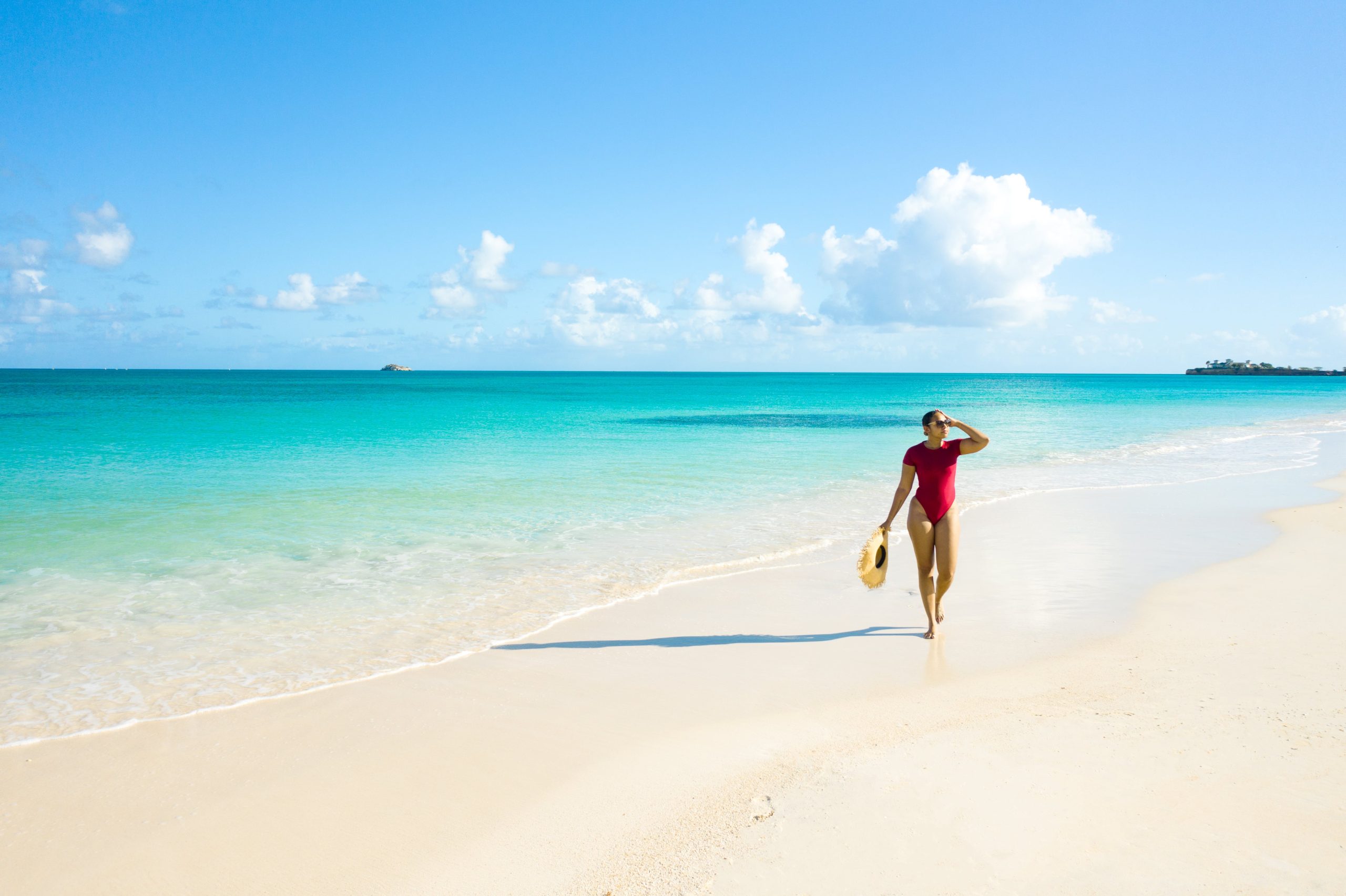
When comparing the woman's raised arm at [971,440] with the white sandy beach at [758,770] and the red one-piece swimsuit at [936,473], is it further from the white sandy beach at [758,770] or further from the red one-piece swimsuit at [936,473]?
the white sandy beach at [758,770]

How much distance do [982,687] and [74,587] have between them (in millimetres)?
9346

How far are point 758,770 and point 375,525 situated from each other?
29.7 ft

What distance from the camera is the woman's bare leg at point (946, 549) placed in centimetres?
646

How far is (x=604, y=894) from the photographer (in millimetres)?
3328

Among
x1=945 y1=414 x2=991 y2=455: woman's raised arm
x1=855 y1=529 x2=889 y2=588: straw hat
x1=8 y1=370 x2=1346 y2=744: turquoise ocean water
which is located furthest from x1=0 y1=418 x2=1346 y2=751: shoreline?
x1=945 y1=414 x2=991 y2=455: woman's raised arm

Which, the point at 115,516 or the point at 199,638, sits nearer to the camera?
the point at 199,638

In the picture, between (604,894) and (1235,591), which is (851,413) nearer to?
(1235,591)

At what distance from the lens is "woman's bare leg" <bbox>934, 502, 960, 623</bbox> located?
646 cm

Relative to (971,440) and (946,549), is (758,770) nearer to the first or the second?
(946,549)

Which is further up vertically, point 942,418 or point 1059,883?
point 942,418

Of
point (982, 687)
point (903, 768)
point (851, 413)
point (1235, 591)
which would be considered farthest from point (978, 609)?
point (851, 413)

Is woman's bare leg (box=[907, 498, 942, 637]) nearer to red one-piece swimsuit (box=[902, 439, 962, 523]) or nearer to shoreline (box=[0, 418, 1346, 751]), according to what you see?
red one-piece swimsuit (box=[902, 439, 962, 523])

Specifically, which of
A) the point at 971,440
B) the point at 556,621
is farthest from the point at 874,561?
the point at 556,621

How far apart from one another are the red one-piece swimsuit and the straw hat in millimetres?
625
